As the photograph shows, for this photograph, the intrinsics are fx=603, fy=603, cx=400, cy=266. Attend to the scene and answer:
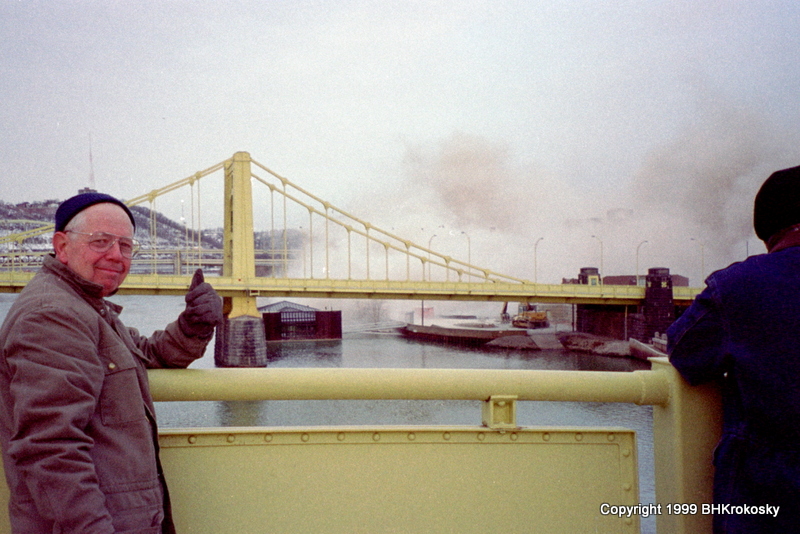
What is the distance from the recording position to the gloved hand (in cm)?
182

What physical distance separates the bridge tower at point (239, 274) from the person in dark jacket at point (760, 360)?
1157 inches

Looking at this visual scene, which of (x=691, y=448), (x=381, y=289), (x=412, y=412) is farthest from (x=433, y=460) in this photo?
(x=381, y=289)

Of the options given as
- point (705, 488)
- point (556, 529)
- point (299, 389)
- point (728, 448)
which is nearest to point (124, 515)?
point (299, 389)

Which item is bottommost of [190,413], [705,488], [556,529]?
[190,413]

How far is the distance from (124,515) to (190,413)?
18896 mm

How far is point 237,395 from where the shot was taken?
1.78 metres

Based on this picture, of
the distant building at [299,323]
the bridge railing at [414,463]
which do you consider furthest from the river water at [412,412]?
the distant building at [299,323]

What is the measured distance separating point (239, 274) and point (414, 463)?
105 feet

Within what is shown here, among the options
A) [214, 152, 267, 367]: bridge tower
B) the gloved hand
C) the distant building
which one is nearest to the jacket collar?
the gloved hand

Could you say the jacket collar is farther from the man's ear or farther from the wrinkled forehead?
the man's ear

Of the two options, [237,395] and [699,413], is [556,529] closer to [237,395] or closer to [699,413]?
[699,413]

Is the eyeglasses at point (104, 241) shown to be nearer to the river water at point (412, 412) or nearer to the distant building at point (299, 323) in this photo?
the river water at point (412, 412)

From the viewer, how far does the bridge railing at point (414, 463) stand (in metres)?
1.77

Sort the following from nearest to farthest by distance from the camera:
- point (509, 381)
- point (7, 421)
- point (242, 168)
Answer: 1. point (7, 421)
2. point (509, 381)
3. point (242, 168)
